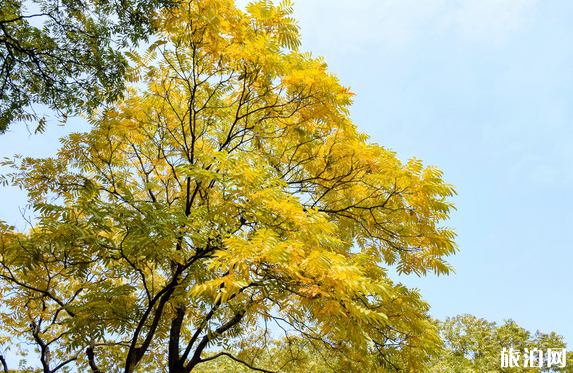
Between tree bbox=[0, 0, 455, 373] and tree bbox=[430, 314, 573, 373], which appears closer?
tree bbox=[0, 0, 455, 373]

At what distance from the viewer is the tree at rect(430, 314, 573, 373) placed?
1432cm

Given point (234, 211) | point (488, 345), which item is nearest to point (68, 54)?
point (234, 211)

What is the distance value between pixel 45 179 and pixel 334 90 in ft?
16.2

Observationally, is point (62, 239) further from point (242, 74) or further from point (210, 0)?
point (210, 0)

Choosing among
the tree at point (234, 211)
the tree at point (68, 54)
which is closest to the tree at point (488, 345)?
the tree at point (234, 211)

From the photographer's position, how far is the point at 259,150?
7.31 meters

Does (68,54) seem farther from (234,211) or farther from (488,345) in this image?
(488,345)

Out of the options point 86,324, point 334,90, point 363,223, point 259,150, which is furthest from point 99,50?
point 363,223

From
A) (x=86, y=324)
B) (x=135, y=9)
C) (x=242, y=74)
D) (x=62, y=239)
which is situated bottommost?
(x=86, y=324)

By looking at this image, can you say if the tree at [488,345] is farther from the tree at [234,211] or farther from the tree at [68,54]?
the tree at [68,54]

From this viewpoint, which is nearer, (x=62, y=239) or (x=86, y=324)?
(x=62, y=239)

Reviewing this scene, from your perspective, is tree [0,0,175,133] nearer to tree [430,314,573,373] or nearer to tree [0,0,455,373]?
tree [0,0,455,373]

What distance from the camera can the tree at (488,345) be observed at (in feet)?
47.0

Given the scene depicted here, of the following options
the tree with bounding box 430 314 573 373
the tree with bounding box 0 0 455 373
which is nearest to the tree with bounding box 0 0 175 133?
Answer: the tree with bounding box 0 0 455 373
